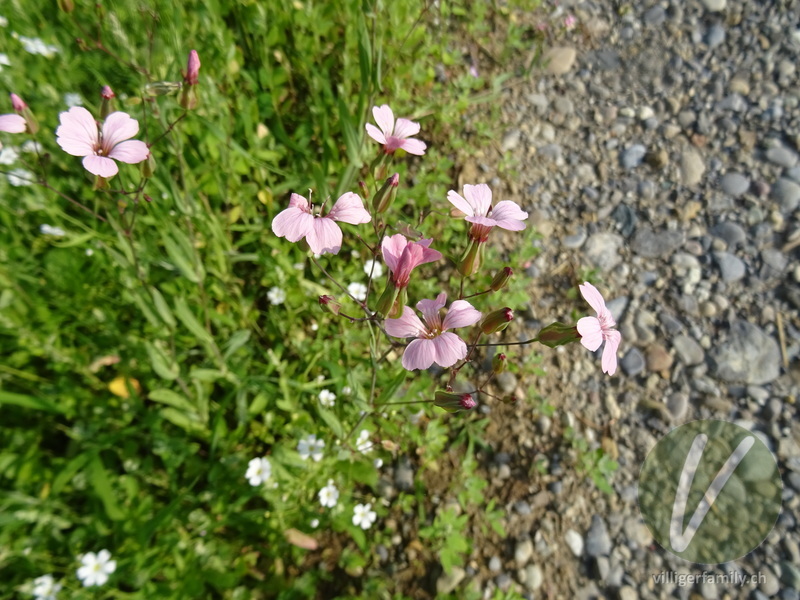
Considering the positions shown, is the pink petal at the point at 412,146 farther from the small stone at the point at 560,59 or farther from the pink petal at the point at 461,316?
the small stone at the point at 560,59

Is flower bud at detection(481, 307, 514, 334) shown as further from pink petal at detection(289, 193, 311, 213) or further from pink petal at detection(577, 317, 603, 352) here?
pink petal at detection(289, 193, 311, 213)

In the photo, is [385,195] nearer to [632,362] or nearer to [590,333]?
[590,333]

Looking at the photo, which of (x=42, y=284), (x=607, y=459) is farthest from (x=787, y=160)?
(x=42, y=284)

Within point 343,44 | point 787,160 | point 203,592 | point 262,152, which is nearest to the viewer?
point 203,592

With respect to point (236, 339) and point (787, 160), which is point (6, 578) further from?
point (787, 160)

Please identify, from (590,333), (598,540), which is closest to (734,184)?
(598,540)

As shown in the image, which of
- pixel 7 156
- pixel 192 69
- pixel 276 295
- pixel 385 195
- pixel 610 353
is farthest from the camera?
pixel 276 295

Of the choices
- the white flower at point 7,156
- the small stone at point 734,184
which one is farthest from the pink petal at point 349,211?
the small stone at point 734,184
